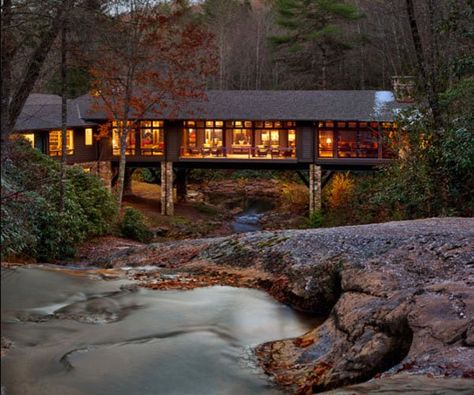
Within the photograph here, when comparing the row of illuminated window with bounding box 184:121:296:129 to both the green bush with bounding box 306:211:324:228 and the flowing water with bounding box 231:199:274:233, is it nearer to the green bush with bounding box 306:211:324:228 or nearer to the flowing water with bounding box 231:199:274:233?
the flowing water with bounding box 231:199:274:233

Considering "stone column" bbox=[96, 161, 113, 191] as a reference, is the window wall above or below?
above

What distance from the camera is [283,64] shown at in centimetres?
5869

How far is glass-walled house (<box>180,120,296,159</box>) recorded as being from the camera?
3762 cm

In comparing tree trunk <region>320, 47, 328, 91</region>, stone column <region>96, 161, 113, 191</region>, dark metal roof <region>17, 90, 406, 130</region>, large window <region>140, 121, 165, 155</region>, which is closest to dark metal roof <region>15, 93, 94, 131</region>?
dark metal roof <region>17, 90, 406, 130</region>

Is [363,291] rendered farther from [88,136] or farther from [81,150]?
[88,136]

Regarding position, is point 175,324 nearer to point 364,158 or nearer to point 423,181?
point 423,181

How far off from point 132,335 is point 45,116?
84.0 feet

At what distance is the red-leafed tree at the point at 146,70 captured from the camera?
3196 centimetres

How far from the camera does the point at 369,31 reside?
2228 inches

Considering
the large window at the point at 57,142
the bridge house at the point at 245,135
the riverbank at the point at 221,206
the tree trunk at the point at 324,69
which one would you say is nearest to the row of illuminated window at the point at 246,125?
the bridge house at the point at 245,135

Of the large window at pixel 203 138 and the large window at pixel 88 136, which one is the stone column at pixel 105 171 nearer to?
the large window at pixel 88 136

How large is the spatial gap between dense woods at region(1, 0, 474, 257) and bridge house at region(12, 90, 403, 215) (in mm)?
1416

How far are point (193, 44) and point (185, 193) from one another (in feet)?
38.0

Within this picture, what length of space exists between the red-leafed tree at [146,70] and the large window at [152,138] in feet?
3.67
